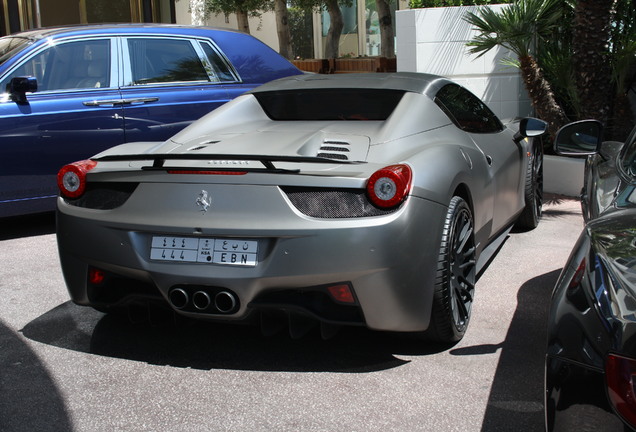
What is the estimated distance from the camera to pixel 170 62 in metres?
Result: 7.15

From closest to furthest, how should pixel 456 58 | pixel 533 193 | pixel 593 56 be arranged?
pixel 533 193 → pixel 593 56 → pixel 456 58

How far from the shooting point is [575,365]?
1.96 meters

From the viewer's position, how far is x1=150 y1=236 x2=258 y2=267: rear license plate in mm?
3438

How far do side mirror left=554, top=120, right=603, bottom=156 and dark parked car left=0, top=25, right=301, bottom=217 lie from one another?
390 centimetres

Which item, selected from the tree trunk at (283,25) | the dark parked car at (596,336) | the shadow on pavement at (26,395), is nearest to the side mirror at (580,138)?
the dark parked car at (596,336)

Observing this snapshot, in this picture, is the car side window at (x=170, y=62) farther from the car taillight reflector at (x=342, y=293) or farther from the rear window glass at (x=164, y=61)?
the car taillight reflector at (x=342, y=293)

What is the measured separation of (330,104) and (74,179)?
159 centimetres

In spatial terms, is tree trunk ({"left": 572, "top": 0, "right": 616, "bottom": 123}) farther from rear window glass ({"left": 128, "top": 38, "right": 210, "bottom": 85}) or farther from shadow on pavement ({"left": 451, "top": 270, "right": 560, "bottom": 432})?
shadow on pavement ({"left": 451, "top": 270, "right": 560, "bottom": 432})

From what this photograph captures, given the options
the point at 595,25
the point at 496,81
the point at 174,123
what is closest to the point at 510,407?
the point at 174,123

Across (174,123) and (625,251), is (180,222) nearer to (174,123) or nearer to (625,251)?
(625,251)

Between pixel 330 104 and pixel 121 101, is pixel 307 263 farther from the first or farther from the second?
pixel 121 101

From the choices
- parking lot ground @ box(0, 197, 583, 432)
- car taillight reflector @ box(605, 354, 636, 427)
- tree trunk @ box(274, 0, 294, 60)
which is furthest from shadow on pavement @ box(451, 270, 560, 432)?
tree trunk @ box(274, 0, 294, 60)

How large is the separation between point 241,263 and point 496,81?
7.01 m

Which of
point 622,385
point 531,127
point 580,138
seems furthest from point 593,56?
point 622,385
